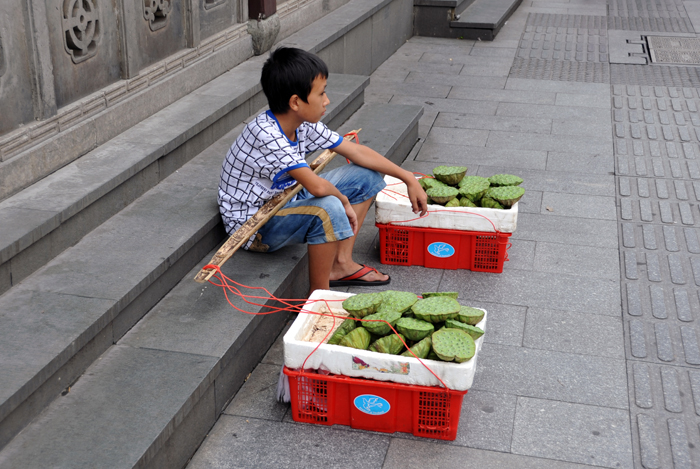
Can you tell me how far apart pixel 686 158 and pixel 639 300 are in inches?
108

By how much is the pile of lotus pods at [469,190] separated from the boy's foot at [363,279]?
543 millimetres

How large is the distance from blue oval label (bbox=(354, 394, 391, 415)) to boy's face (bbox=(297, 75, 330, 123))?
1419mm

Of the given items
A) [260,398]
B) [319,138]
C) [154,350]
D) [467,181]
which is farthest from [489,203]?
[154,350]

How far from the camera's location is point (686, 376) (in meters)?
3.72

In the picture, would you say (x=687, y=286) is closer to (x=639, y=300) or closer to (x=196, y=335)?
(x=639, y=300)

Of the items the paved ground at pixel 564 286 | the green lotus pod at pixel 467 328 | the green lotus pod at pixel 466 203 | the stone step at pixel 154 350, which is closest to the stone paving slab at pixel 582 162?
the paved ground at pixel 564 286

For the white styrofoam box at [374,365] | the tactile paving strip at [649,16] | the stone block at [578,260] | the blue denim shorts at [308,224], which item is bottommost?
the stone block at [578,260]

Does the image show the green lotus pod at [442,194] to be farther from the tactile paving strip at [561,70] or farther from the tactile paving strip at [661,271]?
the tactile paving strip at [561,70]

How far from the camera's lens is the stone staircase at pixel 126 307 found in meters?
2.83

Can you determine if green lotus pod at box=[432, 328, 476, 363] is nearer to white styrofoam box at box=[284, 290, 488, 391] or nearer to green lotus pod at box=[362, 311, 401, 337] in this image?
white styrofoam box at box=[284, 290, 488, 391]

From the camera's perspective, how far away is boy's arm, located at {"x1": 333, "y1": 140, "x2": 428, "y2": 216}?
4.27 m

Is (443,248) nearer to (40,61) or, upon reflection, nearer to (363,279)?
(363,279)

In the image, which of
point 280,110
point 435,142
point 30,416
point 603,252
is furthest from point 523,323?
point 435,142

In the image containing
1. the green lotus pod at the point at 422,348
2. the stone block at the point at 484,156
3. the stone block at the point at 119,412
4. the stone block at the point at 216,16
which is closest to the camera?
the stone block at the point at 119,412
